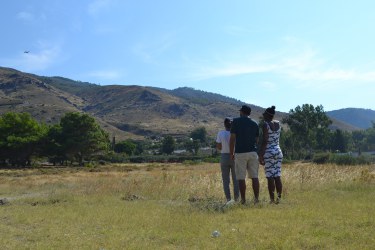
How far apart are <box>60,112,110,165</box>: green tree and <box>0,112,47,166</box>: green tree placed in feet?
11.4

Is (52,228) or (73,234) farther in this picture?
(52,228)

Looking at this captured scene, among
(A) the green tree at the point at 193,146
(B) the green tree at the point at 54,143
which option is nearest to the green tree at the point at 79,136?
(B) the green tree at the point at 54,143

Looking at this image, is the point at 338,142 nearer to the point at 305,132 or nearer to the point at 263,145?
the point at 305,132

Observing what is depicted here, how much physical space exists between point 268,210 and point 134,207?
10.0 ft

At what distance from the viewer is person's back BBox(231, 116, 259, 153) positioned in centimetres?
863

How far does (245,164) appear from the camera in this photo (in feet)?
28.4

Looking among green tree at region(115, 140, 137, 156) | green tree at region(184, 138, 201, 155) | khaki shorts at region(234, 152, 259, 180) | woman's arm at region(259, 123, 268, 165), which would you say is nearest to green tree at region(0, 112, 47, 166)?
green tree at region(115, 140, 137, 156)

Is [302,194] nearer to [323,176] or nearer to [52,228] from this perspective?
[323,176]

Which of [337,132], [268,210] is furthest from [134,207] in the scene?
[337,132]

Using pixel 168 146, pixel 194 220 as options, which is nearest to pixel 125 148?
pixel 168 146

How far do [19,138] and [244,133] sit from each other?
55017mm

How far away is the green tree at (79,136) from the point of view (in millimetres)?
63125

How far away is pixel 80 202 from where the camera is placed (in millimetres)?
10438

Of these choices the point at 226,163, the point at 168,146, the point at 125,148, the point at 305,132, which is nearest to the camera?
the point at 226,163
